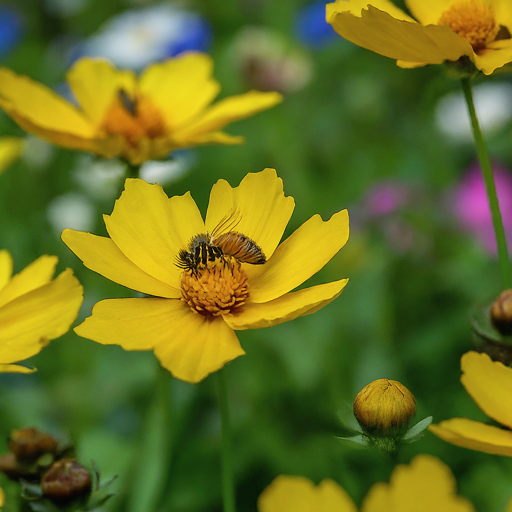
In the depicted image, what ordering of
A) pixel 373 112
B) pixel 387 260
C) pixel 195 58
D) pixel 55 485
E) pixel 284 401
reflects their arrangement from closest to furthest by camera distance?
pixel 55 485 → pixel 195 58 → pixel 284 401 → pixel 387 260 → pixel 373 112

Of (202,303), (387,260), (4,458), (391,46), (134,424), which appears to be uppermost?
(391,46)

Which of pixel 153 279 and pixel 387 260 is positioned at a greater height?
pixel 153 279


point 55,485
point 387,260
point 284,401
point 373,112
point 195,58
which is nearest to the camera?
point 55,485

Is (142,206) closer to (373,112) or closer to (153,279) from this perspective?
(153,279)

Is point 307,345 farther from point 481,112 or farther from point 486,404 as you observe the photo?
point 481,112

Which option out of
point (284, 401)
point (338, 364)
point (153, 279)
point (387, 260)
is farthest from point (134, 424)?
point (153, 279)

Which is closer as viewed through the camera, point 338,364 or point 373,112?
point 338,364

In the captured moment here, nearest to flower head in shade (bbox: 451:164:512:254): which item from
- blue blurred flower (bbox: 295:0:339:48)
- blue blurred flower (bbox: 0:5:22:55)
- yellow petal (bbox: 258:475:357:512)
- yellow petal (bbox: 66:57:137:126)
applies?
blue blurred flower (bbox: 295:0:339:48)

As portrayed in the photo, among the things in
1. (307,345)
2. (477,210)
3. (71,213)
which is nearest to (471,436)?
(307,345)
